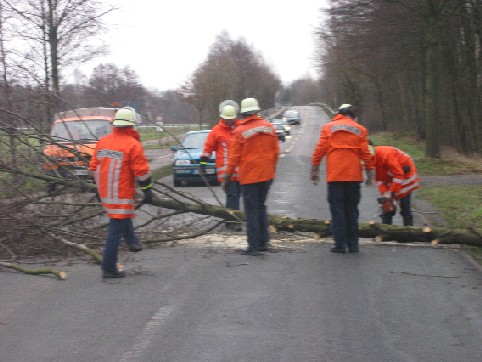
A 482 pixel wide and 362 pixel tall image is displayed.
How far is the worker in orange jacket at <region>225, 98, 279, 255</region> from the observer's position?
27.4 ft

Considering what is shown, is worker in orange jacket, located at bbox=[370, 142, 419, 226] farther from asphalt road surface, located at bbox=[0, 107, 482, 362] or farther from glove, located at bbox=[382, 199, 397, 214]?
asphalt road surface, located at bbox=[0, 107, 482, 362]

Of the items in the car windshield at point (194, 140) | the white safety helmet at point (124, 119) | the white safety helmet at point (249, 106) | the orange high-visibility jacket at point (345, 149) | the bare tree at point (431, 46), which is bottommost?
the orange high-visibility jacket at point (345, 149)

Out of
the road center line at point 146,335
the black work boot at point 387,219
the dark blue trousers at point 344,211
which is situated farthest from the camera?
the black work boot at point 387,219

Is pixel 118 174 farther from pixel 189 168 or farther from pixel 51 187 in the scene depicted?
pixel 189 168

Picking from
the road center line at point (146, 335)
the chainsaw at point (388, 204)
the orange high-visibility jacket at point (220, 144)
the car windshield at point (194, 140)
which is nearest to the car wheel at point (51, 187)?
the orange high-visibility jacket at point (220, 144)

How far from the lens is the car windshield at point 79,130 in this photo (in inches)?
384

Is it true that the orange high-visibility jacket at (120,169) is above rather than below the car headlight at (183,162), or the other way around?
below

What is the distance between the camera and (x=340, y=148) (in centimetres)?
827

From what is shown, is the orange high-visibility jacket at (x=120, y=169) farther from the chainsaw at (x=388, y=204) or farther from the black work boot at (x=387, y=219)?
the black work boot at (x=387, y=219)

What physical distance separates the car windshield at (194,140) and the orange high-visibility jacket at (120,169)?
12151mm

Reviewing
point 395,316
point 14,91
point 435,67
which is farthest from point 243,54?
point 395,316

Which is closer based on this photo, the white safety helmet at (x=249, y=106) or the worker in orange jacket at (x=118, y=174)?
the worker in orange jacket at (x=118, y=174)

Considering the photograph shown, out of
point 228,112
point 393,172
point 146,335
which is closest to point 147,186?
point 146,335

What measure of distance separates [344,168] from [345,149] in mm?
234
